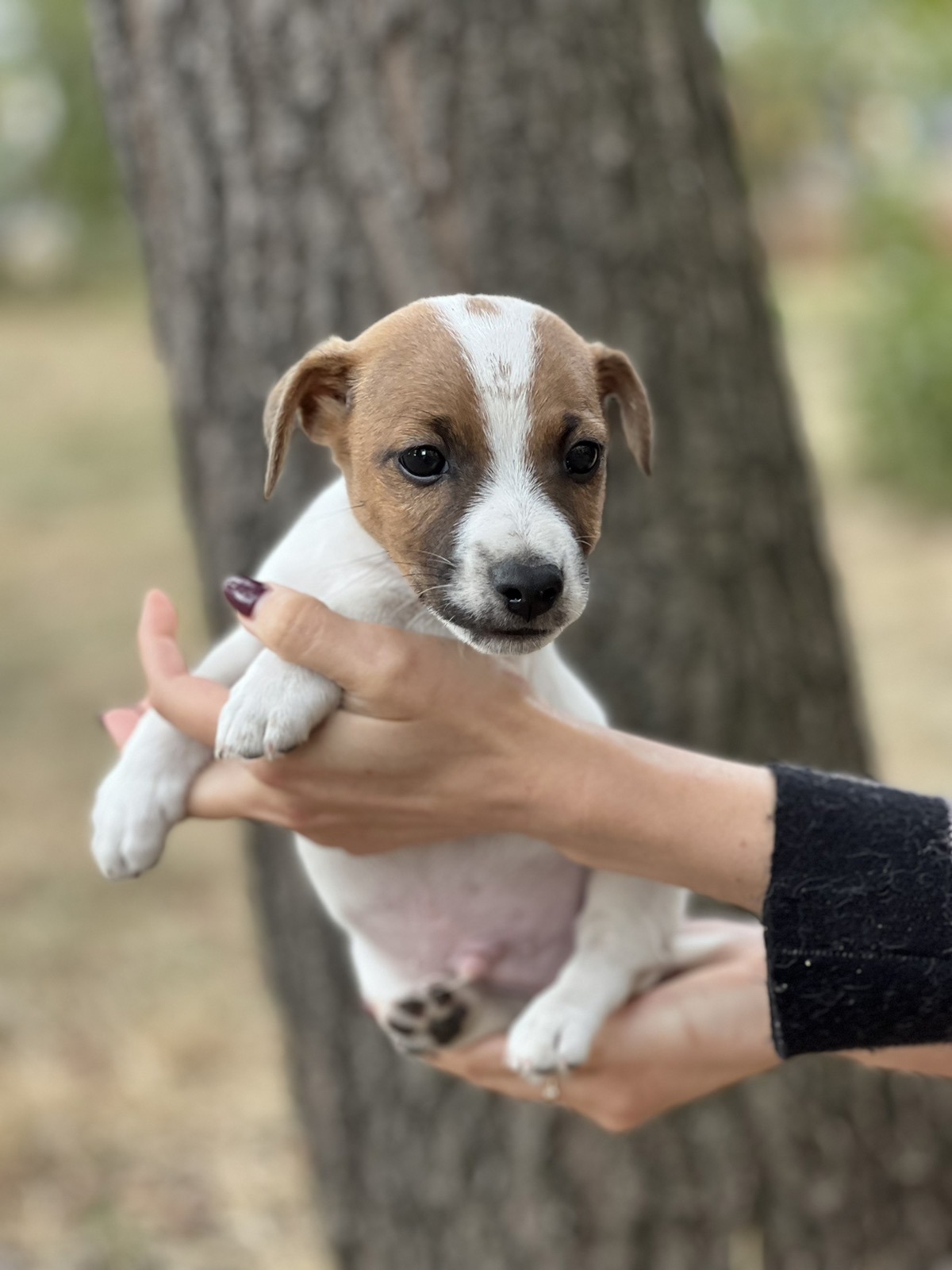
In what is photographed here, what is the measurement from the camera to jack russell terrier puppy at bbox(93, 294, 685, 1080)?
60.9 inches

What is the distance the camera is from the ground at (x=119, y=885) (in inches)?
192

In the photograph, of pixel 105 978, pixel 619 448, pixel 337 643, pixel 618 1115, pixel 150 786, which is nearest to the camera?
pixel 337 643

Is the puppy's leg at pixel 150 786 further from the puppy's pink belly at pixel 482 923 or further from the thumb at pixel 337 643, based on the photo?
the puppy's pink belly at pixel 482 923

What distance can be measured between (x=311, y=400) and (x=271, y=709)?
416 millimetres

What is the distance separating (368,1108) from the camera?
3627 millimetres

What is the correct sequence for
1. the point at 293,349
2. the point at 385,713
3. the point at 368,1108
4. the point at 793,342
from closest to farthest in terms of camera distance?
the point at 385,713
the point at 293,349
the point at 368,1108
the point at 793,342

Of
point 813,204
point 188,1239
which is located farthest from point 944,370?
point 188,1239

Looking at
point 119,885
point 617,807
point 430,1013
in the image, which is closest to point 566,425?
point 617,807

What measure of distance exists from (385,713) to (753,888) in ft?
2.02

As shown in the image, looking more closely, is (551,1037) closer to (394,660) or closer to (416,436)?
(394,660)

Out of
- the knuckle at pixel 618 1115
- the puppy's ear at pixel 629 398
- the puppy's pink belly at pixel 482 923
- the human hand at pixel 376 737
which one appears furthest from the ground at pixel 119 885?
the puppy's ear at pixel 629 398

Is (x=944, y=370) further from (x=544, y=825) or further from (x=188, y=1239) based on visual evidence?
(x=544, y=825)

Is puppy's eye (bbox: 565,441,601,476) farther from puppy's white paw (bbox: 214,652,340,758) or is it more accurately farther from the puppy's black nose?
puppy's white paw (bbox: 214,652,340,758)

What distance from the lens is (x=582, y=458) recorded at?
160 centimetres
